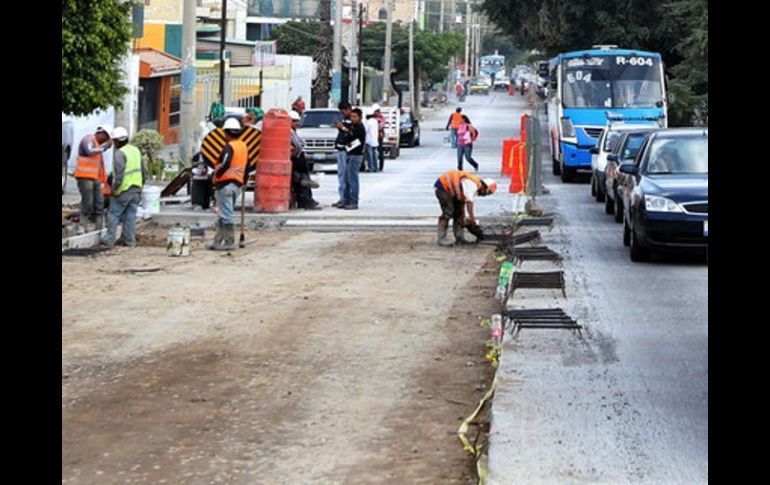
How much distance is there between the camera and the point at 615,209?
81.9ft

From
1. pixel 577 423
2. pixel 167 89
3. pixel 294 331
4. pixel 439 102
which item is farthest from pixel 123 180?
pixel 439 102

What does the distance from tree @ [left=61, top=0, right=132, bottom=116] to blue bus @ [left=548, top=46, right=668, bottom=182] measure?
17.6m

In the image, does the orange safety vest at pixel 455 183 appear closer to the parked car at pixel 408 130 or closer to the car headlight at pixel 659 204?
the car headlight at pixel 659 204

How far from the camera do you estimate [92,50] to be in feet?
72.6

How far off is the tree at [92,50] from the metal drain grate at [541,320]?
1009cm

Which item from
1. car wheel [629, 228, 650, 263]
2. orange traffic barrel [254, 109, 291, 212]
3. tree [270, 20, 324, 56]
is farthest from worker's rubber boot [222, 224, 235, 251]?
tree [270, 20, 324, 56]

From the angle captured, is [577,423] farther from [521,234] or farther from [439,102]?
[439,102]

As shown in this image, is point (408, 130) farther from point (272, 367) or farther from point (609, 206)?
point (272, 367)

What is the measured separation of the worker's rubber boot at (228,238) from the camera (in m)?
21.3

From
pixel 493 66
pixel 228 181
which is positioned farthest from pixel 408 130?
pixel 493 66

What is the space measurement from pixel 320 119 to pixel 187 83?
10.7 m

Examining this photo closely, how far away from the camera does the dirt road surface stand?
29.6 ft

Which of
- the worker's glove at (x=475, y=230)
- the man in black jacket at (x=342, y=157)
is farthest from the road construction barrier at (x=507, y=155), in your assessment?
the worker's glove at (x=475, y=230)
